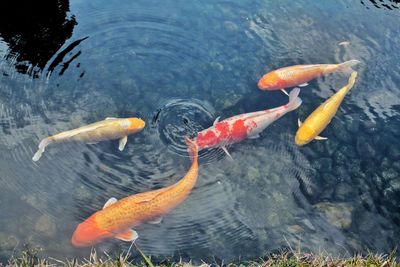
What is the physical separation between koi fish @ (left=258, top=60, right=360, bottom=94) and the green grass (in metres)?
2.35

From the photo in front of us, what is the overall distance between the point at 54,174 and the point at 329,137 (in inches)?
134

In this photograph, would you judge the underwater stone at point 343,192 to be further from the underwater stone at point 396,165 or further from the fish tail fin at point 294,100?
the fish tail fin at point 294,100

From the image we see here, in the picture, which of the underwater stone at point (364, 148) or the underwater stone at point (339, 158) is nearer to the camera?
the underwater stone at point (339, 158)

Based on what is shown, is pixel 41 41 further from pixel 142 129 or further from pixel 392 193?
pixel 392 193

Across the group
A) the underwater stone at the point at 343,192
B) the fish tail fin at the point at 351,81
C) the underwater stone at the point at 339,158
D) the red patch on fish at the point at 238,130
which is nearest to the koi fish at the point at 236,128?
the red patch on fish at the point at 238,130

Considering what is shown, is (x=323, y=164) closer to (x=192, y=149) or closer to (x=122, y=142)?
(x=192, y=149)

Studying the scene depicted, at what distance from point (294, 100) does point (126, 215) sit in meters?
2.70

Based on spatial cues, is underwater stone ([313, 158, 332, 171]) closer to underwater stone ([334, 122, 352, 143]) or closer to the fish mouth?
the fish mouth

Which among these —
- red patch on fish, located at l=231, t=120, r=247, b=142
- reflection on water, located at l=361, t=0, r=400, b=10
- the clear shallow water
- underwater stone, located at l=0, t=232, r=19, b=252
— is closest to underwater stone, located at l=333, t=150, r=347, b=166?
the clear shallow water

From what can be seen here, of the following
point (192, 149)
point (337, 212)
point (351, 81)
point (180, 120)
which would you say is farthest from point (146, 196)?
point (351, 81)

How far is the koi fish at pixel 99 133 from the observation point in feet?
17.3

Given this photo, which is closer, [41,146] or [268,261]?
[268,261]

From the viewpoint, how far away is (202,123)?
582cm

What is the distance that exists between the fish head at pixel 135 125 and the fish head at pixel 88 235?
133 cm
